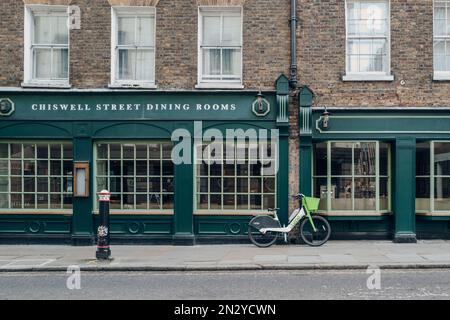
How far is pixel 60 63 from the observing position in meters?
15.3

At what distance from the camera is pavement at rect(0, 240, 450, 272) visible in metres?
11.5

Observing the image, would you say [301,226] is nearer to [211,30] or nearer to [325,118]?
[325,118]

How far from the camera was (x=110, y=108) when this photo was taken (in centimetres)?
1480

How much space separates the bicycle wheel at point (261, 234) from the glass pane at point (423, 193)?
12.6 ft

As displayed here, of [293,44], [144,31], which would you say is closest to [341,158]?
[293,44]

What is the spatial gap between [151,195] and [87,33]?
14.4 feet

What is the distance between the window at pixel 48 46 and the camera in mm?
15172

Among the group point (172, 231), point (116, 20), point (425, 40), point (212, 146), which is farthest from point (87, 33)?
point (425, 40)

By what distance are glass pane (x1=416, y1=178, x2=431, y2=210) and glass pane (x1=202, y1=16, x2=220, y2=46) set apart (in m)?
6.30

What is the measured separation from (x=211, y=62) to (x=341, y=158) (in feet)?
13.5

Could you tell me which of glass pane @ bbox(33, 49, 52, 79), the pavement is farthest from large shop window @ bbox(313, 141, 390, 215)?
glass pane @ bbox(33, 49, 52, 79)

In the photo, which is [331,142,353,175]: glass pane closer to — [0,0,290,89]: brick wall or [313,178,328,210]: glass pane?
[313,178,328,210]: glass pane

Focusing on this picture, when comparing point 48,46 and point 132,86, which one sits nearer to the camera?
point 132,86
